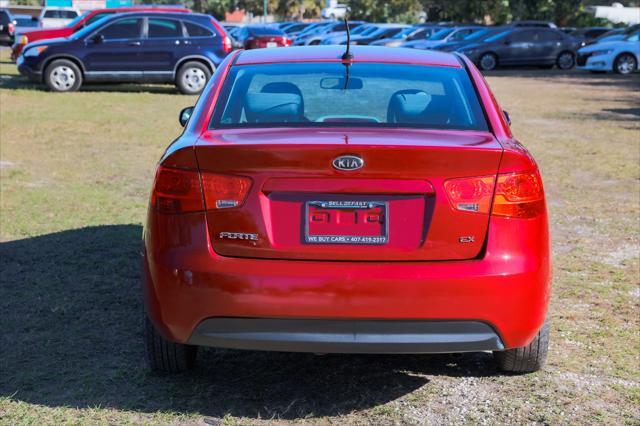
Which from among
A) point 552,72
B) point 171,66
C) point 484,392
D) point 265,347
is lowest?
point 552,72

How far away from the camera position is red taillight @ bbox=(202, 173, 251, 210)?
3949 mm

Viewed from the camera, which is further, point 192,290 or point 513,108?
point 513,108

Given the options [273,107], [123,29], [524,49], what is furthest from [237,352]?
[524,49]

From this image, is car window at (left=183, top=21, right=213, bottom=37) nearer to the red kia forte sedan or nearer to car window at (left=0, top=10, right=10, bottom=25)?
the red kia forte sedan

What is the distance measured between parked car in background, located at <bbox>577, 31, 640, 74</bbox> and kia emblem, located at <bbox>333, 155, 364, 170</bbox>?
28438mm

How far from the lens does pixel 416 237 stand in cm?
393

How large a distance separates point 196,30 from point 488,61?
14841 mm

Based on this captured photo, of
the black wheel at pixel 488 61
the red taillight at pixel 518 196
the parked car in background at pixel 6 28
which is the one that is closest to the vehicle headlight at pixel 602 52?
the black wheel at pixel 488 61

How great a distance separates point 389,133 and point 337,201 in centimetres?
48

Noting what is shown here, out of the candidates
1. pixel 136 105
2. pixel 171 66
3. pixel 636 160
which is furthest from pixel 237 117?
pixel 171 66

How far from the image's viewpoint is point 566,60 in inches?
1367

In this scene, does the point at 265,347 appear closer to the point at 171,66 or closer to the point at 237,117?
the point at 237,117

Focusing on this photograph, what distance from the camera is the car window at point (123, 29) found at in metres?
21.1

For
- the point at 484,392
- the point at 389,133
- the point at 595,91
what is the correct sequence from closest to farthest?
the point at 389,133
the point at 484,392
the point at 595,91
